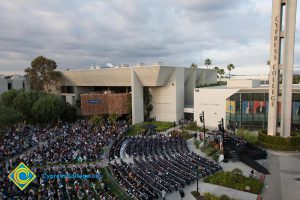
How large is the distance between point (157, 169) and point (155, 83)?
26.1 m

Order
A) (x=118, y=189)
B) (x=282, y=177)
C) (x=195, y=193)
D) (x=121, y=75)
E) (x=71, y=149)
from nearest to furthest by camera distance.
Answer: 1. (x=195, y=193)
2. (x=118, y=189)
3. (x=282, y=177)
4. (x=71, y=149)
5. (x=121, y=75)

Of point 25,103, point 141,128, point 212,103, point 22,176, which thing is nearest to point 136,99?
point 141,128

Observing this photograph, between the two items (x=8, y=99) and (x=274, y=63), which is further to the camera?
(x=8, y=99)

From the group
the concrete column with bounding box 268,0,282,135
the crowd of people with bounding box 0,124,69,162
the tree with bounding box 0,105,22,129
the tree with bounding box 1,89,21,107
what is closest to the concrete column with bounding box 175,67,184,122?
the concrete column with bounding box 268,0,282,135

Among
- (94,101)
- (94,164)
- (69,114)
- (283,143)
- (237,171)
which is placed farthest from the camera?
(69,114)

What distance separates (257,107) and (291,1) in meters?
17.0

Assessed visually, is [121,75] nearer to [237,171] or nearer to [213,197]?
[237,171]

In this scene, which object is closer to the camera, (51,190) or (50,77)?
(51,190)

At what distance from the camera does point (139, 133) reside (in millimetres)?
41438

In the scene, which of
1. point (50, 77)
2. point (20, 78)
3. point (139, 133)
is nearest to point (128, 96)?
point (139, 133)

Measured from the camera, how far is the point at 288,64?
98.8 feet

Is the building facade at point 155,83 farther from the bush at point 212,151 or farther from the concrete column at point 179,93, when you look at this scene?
the bush at point 212,151

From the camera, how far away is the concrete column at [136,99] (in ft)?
157

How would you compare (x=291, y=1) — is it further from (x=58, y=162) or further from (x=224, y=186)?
(x=58, y=162)
